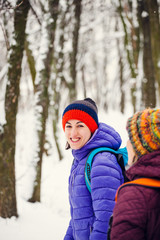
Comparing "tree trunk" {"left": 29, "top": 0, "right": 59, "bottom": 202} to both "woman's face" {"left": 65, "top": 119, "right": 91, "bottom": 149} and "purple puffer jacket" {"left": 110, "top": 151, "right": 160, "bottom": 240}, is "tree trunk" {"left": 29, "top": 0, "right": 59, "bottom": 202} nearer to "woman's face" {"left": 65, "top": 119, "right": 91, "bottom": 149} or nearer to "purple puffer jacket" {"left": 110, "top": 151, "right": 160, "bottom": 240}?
"woman's face" {"left": 65, "top": 119, "right": 91, "bottom": 149}

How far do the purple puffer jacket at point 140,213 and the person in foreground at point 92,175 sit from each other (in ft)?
1.22

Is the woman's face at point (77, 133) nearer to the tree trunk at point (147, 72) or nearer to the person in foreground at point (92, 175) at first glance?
the person in foreground at point (92, 175)

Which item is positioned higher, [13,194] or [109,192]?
[109,192]

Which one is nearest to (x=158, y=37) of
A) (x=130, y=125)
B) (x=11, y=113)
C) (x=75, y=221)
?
(x=11, y=113)

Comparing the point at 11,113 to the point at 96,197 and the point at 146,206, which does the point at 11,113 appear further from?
the point at 146,206

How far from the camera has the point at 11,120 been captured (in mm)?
3596

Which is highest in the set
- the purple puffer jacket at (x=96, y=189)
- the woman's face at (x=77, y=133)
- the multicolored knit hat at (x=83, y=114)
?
the multicolored knit hat at (x=83, y=114)

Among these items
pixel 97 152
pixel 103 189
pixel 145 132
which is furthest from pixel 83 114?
pixel 145 132

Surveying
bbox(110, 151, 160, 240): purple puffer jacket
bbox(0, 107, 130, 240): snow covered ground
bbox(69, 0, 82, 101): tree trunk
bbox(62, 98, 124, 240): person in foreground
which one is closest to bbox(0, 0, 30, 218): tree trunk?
bbox(0, 107, 130, 240): snow covered ground

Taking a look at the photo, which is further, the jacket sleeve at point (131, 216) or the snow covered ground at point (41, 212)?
the snow covered ground at point (41, 212)

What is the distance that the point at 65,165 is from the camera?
7.57 metres

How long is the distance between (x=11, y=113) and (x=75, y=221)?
2544 mm

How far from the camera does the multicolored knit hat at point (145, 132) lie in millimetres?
1029

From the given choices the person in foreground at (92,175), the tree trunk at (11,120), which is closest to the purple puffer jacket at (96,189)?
the person in foreground at (92,175)
